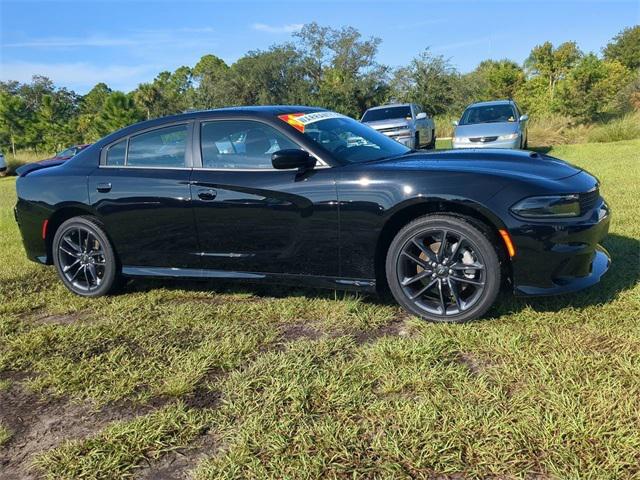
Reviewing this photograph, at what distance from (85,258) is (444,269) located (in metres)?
3.02

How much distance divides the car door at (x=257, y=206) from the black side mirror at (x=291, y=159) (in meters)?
0.08

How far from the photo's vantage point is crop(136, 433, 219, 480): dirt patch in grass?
2152 millimetres

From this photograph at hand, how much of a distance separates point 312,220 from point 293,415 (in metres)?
1.46

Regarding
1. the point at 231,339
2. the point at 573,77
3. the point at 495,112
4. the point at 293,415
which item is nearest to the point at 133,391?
the point at 231,339

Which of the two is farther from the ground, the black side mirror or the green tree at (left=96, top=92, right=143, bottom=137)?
the green tree at (left=96, top=92, right=143, bottom=137)

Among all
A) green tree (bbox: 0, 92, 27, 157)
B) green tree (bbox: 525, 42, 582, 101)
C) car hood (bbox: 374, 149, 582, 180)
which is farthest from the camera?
green tree (bbox: 0, 92, 27, 157)

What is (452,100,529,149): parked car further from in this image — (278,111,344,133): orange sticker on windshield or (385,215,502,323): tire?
(385,215,502,323): tire

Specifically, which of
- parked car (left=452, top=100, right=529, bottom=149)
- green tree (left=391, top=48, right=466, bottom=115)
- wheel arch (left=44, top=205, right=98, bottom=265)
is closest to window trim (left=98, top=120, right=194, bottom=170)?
wheel arch (left=44, top=205, right=98, bottom=265)

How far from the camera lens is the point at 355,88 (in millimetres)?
45281

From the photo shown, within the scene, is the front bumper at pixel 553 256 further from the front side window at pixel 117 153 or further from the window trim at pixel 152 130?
the front side window at pixel 117 153

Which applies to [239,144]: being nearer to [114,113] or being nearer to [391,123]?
[391,123]

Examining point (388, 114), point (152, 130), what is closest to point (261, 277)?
point (152, 130)

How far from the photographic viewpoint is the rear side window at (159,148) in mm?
4133

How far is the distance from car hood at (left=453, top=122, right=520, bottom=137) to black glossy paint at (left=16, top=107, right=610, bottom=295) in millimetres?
9591
